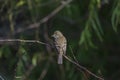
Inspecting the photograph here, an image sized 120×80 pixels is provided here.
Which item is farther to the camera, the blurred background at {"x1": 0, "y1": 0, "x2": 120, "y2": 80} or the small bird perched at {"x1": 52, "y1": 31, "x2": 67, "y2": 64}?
the blurred background at {"x1": 0, "y1": 0, "x2": 120, "y2": 80}

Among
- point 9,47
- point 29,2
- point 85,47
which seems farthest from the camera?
point 9,47

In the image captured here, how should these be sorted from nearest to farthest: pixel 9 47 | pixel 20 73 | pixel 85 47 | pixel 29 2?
pixel 20 73 → pixel 29 2 → pixel 85 47 → pixel 9 47

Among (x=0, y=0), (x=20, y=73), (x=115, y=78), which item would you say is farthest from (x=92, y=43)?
(x=20, y=73)

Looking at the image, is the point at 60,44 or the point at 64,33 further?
the point at 64,33

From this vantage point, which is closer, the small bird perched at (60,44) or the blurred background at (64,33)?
the small bird perched at (60,44)

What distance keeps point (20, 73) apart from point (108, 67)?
239 centimetres

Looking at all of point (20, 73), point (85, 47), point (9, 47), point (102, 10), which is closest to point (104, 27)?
point (102, 10)

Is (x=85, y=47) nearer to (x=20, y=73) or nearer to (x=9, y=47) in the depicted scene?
(x=9, y=47)

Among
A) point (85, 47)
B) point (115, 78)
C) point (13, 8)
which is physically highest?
point (13, 8)

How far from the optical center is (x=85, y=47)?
5.18m

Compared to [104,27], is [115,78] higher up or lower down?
lower down

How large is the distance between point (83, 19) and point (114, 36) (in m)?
0.45

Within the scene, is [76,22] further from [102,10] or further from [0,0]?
[0,0]

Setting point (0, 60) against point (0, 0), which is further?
point (0, 60)
